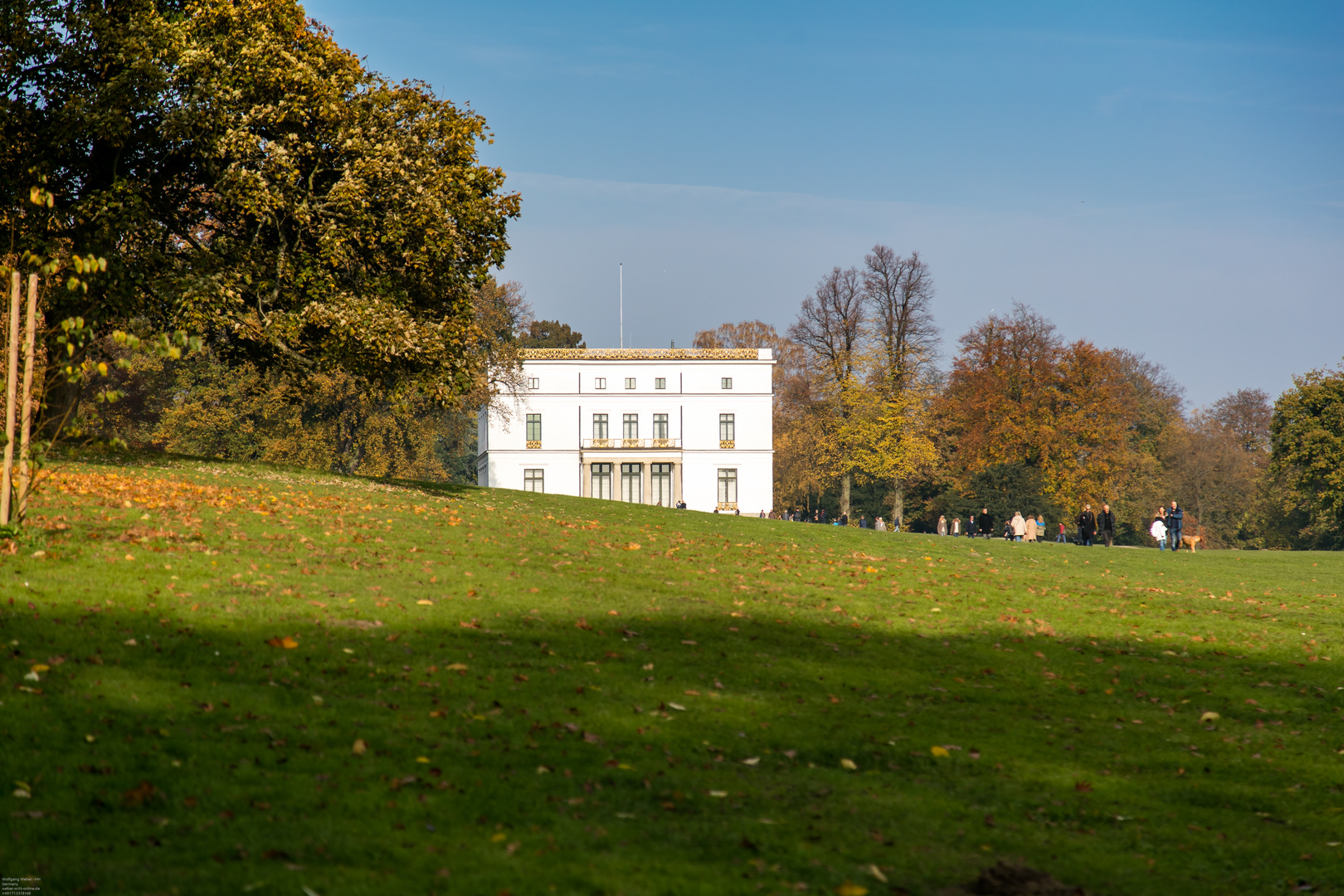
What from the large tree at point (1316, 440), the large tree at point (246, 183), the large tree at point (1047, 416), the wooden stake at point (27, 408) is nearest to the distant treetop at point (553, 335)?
the large tree at point (1047, 416)

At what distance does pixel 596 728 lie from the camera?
7.07 m

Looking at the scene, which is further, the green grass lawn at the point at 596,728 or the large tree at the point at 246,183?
the large tree at the point at 246,183

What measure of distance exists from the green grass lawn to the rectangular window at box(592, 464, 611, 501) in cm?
6010

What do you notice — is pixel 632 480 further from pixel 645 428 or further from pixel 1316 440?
pixel 1316 440

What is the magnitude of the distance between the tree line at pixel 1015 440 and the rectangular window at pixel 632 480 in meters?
10.7

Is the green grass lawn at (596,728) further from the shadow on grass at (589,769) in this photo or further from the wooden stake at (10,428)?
the wooden stake at (10,428)

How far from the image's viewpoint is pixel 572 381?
7531 centimetres

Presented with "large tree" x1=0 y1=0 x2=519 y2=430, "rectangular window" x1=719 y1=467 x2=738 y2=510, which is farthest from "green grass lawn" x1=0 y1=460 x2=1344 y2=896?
"rectangular window" x1=719 y1=467 x2=738 y2=510

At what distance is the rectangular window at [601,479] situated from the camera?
7488 cm

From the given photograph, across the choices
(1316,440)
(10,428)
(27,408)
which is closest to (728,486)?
(1316,440)

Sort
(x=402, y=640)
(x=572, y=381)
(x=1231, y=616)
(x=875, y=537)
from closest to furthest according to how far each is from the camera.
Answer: (x=402, y=640) < (x=1231, y=616) < (x=875, y=537) < (x=572, y=381)

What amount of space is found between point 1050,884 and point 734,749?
2418mm

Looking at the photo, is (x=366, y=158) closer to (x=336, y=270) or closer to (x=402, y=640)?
(x=336, y=270)

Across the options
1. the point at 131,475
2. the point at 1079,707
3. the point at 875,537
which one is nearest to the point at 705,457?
the point at 875,537
